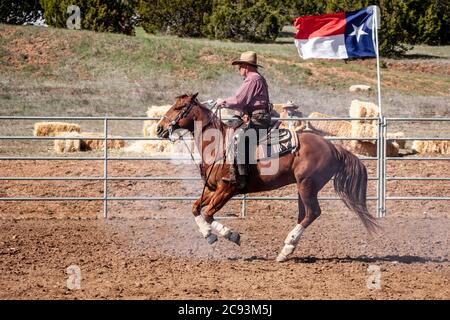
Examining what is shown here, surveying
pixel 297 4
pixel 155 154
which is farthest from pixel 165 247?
pixel 297 4

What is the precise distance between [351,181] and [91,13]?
29.5 m

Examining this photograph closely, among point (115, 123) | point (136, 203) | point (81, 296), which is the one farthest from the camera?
point (115, 123)

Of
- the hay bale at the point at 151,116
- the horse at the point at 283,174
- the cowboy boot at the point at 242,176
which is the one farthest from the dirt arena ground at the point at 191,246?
the hay bale at the point at 151,116

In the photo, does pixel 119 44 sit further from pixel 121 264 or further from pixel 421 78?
pixel 121 264

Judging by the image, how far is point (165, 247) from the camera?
33.4 feet

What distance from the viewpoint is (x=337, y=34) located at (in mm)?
14086

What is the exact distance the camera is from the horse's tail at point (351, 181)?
9.63 metres

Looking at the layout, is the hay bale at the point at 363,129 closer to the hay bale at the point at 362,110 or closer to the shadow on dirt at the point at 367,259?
the hay bale at the point at 362,110

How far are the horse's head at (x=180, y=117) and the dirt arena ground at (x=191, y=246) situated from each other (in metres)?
1.30

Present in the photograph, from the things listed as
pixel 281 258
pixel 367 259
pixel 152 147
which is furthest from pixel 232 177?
pixel 152 147

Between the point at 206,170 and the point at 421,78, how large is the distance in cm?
2387

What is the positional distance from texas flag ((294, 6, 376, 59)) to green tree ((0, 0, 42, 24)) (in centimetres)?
2760

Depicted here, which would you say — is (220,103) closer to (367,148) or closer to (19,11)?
(367,148)

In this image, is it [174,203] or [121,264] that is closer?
[121,264]
